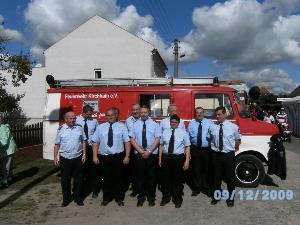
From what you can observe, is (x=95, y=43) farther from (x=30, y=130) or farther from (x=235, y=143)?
(x=235, y=143)

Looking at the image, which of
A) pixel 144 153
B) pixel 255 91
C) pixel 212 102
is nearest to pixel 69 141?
pixel 144 153

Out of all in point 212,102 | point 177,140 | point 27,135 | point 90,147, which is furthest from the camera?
point 27,135

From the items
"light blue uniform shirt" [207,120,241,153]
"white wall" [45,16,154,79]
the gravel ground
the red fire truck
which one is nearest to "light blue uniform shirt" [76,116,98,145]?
the red fire truck

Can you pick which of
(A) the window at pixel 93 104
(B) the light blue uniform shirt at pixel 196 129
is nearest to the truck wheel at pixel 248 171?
(B) the light blue uniform shirt at pixel 196 129

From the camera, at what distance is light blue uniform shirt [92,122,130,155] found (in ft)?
25.5

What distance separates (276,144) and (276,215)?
2206mm

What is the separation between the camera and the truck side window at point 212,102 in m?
9.38

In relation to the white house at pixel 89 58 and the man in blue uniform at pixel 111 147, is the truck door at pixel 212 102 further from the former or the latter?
the white house at pixel 89 58

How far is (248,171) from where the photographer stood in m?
9.19

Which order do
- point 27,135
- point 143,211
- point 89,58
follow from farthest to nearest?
point 89,58
point 27,135
point 143,211

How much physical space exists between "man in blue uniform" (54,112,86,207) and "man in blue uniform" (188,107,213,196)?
2260mm

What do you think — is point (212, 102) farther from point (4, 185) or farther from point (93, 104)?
point (4, 185)

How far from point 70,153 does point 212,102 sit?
3497 millimetres
